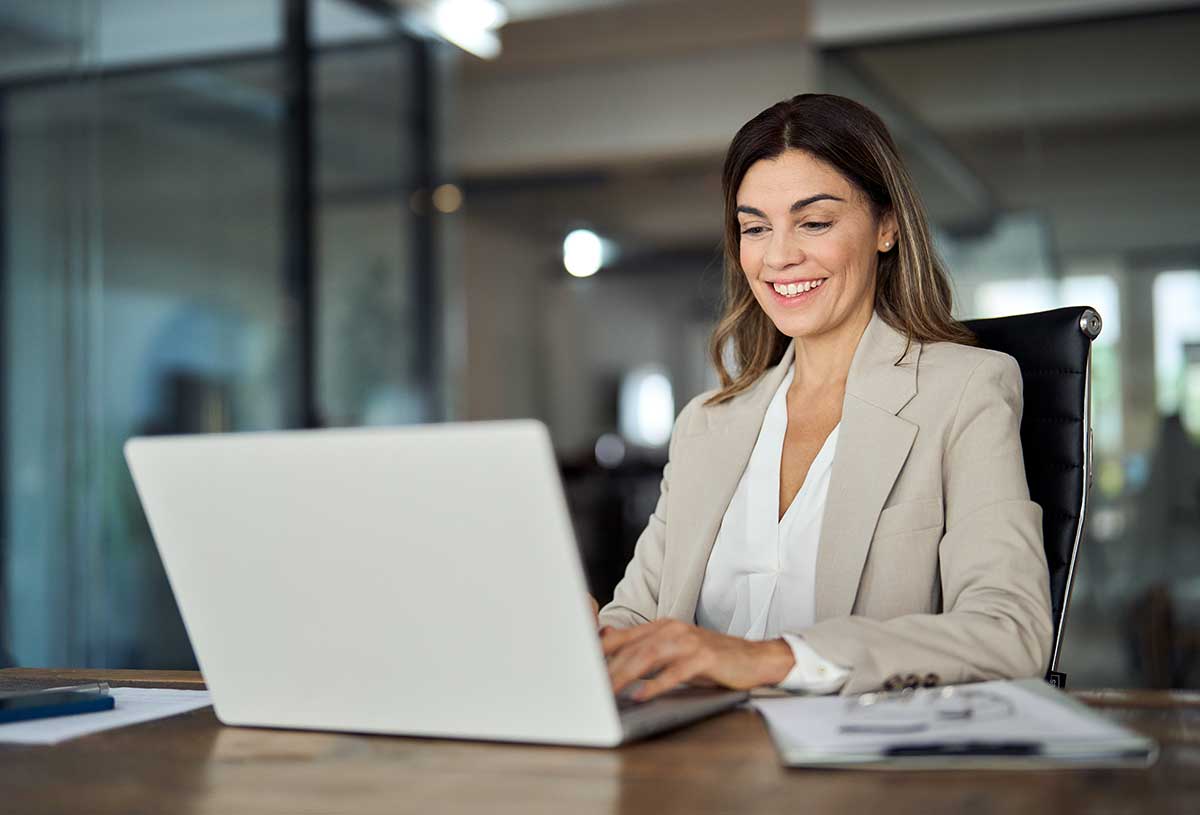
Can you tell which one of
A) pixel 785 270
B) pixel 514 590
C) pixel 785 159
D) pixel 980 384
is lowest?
pixel 514 590

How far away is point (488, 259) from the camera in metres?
9.79

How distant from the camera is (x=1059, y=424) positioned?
1.68 m

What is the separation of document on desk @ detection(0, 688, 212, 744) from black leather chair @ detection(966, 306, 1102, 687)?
1.01 meters

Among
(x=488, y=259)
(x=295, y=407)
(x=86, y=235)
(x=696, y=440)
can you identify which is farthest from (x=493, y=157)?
(x=696, y=440)

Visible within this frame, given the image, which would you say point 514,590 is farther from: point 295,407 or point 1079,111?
point 1079,111

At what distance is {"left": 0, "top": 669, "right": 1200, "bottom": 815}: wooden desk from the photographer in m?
0.83

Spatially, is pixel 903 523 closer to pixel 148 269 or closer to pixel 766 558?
pixel 766 558

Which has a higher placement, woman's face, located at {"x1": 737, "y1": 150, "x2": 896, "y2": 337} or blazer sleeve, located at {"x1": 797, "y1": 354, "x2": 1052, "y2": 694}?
woman's face, located at {"x1": 737, "y1": 150, "x2": 896, "y2": 337}

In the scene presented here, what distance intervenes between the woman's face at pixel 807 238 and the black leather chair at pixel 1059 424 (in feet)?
0.80

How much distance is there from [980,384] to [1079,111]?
12.0ft

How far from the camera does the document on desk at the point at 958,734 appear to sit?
89 centimetres

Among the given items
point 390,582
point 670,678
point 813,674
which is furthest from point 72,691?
point 813,674

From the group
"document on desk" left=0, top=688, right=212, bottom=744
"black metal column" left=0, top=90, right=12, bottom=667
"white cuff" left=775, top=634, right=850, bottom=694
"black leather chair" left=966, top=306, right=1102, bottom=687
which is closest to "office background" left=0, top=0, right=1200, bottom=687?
"black metal column" left=0, top=90, right=12, bottom=667

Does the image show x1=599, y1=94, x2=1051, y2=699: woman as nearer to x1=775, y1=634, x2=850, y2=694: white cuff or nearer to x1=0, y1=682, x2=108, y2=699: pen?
x1=775, y1=634, x2=850, y2=694: white cuff
